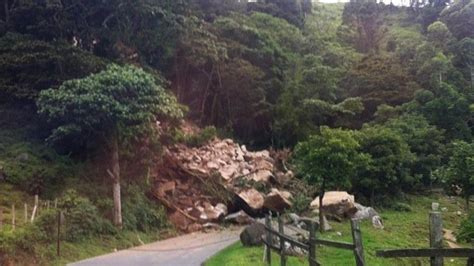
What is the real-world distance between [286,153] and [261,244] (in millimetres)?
13287

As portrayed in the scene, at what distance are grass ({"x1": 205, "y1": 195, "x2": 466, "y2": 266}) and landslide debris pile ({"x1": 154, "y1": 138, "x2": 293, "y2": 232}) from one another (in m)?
4.17

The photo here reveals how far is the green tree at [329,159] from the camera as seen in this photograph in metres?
18.1

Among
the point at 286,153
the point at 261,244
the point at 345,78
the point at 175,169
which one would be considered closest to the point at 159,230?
the point at 175,169

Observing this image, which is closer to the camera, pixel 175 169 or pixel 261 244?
pixel 261 244

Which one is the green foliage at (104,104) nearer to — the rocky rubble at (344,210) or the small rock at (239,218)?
the small rock at (239,218)

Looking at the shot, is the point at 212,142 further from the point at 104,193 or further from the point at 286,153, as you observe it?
the point at 104,193

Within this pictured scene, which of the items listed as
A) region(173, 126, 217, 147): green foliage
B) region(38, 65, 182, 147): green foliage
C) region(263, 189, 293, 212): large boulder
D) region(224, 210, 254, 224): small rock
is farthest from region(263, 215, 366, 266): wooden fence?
region(173, 126, 217, 147): green foliage

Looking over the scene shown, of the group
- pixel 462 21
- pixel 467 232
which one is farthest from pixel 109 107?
pixel 462 21

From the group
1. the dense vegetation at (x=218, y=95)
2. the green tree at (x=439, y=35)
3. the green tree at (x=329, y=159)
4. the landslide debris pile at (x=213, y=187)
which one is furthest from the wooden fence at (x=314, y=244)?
the green tree at (x=439, y=35)

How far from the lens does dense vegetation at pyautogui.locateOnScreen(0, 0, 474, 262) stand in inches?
738

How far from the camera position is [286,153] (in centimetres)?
2853

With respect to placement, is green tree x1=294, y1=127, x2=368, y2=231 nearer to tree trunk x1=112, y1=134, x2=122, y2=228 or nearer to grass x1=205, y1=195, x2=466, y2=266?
grass x1=205, y1=195, x2=466, y2=266

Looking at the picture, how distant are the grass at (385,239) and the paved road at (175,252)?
0.76 metres

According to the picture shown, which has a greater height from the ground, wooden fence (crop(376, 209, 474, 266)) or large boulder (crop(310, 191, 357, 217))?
wooden fence (crop(376, 209, 474, 266))
